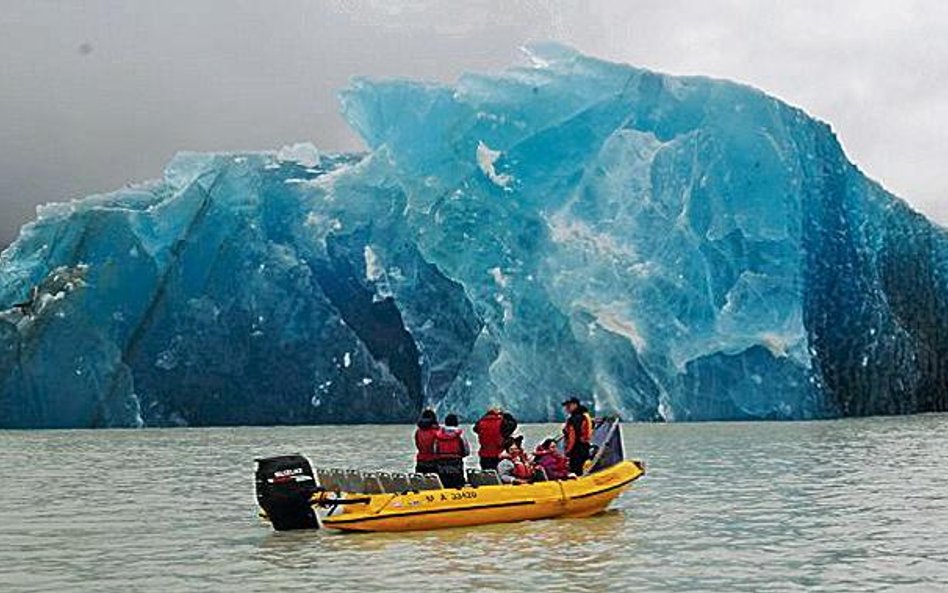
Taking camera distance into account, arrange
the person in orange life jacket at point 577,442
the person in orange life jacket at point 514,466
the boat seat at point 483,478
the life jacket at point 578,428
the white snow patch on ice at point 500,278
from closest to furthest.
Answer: the boat seat at point 483,478 → the person in orange life jacket at point 514,466 → the life jacket at point 578,428 → the person in orange life jacket at point 577,442 → the white snow patch on ice at point 500,278

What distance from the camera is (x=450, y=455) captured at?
13727mm

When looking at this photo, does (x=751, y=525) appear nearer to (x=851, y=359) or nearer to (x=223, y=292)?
(x=851, y=359)

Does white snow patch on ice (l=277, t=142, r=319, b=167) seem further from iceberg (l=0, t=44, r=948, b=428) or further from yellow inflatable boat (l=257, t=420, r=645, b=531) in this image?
yellow inflatable boat (l=257, t=420, r=645, b=531)

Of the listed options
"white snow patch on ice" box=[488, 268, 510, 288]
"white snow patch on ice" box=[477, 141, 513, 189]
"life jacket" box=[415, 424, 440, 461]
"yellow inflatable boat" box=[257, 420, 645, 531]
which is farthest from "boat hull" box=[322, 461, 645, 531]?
"white snow patch on ice" box=[477, 141, 513, 189]

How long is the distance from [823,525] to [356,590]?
5697 mm

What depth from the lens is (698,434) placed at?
99.6ft

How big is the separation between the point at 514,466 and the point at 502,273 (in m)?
21.1

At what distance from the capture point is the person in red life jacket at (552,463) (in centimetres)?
1422

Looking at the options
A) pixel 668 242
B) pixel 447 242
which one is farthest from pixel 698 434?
pixel 447 242

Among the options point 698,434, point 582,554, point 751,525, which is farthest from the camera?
point 698,434

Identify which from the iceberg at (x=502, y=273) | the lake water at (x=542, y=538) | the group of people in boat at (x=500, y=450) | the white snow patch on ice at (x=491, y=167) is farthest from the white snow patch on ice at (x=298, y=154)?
the group of people in boat at (x=500, y=450)

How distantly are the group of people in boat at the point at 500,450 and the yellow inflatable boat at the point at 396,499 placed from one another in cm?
23

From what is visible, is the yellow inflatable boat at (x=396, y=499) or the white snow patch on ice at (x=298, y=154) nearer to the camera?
the yellow inflatable boat at (x=396, y=499)

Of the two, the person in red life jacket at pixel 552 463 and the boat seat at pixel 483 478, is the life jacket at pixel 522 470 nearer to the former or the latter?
the person in red life jacket at pixel 552 463
